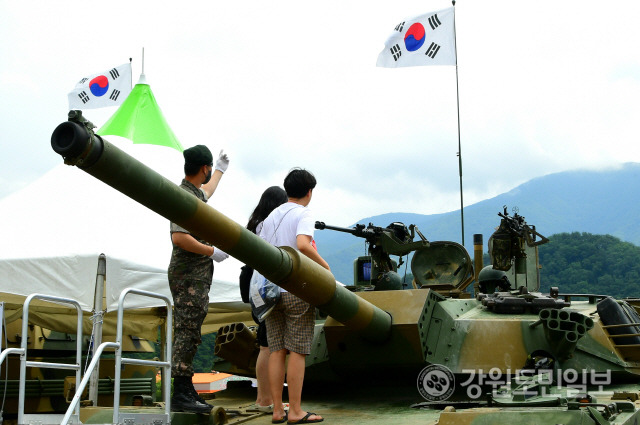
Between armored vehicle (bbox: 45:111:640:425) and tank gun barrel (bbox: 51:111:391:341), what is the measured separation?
1cm

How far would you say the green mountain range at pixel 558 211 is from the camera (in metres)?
116

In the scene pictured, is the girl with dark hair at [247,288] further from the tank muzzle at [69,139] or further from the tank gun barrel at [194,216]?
the tank muzzle at [69,139]

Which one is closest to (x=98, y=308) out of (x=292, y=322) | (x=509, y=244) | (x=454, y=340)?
(x=292, y=322)

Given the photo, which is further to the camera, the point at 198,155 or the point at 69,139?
the point at 198,155

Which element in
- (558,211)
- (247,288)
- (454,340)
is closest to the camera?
(247,288)

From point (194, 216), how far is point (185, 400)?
2452 mm

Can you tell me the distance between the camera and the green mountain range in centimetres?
11644

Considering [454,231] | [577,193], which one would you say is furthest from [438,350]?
[577,193]

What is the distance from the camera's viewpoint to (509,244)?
11.0m

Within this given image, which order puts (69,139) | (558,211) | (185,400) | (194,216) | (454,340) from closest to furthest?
(69,139)
(194,216)
(185,400)
(454,340)
(558,211)

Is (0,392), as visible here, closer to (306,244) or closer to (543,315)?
(306,244)

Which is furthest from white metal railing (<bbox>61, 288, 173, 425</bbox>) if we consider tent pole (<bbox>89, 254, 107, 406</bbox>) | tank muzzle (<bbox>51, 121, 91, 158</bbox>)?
tent pole (<bbox>89, 254, 107, 406</bbox>)

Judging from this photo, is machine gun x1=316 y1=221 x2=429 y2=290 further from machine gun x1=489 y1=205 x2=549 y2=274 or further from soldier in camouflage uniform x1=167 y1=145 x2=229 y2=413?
soldier in camouflage uniform x1=167 y1=145 x2=229 y2=413

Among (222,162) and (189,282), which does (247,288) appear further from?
(222,162)
